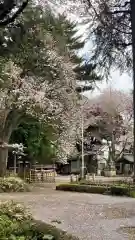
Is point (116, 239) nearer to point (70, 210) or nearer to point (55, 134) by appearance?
point (70, 210)

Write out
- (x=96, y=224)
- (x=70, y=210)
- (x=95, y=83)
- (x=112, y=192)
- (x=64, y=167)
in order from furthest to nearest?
(x=64, y=167) → (x=112, y=192) → (x=70, y=210) → (x=96, y=224) → (x=95, y=83)

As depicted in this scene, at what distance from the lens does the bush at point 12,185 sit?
84.0 feet

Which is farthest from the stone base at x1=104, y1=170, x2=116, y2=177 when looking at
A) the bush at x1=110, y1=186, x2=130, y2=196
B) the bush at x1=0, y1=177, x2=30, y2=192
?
the bush at x1=110, y1=186, x2=130, y2=196

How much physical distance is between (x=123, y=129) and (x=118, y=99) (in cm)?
361

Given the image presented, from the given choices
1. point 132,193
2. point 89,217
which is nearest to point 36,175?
point 132,193

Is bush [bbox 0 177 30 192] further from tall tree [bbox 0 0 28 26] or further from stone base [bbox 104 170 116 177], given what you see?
stone base [bbox 104 170 116 177]

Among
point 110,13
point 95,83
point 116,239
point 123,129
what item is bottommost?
point 116,239

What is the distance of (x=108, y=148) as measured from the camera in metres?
50.4

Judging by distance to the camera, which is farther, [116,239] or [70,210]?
[70,210]

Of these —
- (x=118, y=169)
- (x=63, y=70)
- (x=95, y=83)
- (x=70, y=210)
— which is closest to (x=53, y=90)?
(x=63, y=70)

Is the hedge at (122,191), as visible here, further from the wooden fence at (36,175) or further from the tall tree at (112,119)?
the tall tree at (112,119)

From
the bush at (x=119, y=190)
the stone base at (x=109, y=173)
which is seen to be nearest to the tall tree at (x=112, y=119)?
the stone base at (x=109, y=173)

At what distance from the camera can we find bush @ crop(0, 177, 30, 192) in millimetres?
25609

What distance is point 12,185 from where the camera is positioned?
2584 cm
